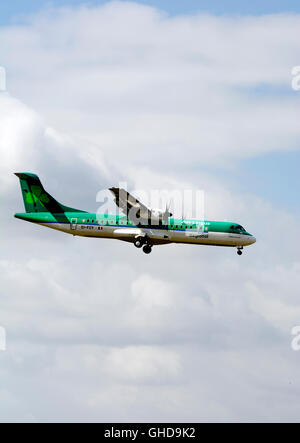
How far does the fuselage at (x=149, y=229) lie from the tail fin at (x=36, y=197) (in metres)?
0.82

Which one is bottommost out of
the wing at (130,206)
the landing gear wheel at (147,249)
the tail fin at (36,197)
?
the landing gear wheel at (147,249)

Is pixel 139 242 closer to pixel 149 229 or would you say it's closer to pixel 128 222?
pixel 149 229

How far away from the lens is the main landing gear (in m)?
80.1

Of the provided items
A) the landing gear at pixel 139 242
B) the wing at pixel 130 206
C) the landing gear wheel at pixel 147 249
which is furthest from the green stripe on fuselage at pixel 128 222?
the landing gear wheel at pixel 147 249

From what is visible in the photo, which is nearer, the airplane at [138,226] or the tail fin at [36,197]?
the airplane at [138,226]

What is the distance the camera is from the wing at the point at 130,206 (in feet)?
253

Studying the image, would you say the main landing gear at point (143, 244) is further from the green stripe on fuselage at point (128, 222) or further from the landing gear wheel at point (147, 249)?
the green stripe on fuselage at point (128, 222)

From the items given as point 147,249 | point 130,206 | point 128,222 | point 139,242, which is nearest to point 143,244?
point 139,242

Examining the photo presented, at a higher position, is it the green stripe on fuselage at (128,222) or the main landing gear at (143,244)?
the green stripe on fuselage at (128,222)

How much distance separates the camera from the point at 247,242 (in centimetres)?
8162
